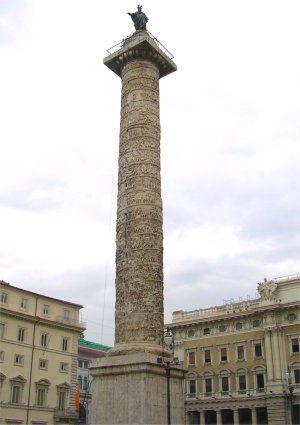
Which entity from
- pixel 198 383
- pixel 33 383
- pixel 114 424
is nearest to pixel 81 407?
pixel 198 383

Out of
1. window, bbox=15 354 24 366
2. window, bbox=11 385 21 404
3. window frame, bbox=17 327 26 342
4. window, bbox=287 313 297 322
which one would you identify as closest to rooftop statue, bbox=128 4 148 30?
window frame, bbox=17 327 26 342

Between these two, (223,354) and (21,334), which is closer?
(21,334)

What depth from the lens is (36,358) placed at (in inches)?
1432

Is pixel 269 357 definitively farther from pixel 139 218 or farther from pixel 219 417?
pixel 139 218

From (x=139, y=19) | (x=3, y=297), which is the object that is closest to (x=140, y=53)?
(x=139, y=19)

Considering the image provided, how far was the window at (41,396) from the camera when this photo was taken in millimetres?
35359

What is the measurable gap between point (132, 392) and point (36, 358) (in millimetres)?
21026

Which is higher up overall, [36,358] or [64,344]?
[64,344]

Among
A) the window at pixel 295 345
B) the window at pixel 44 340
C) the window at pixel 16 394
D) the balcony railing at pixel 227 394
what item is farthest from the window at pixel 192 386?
the window at pixel 16 394

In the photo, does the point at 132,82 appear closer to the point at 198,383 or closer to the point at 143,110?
the point at 143,110

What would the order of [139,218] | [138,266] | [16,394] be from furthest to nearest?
[16,394] < [139,218] < [138,266]

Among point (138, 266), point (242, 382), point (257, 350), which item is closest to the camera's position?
point (138, 266)

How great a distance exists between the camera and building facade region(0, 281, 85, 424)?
33875 millimetres

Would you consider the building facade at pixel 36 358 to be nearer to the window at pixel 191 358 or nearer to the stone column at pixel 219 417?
the window at pixel 191 358
